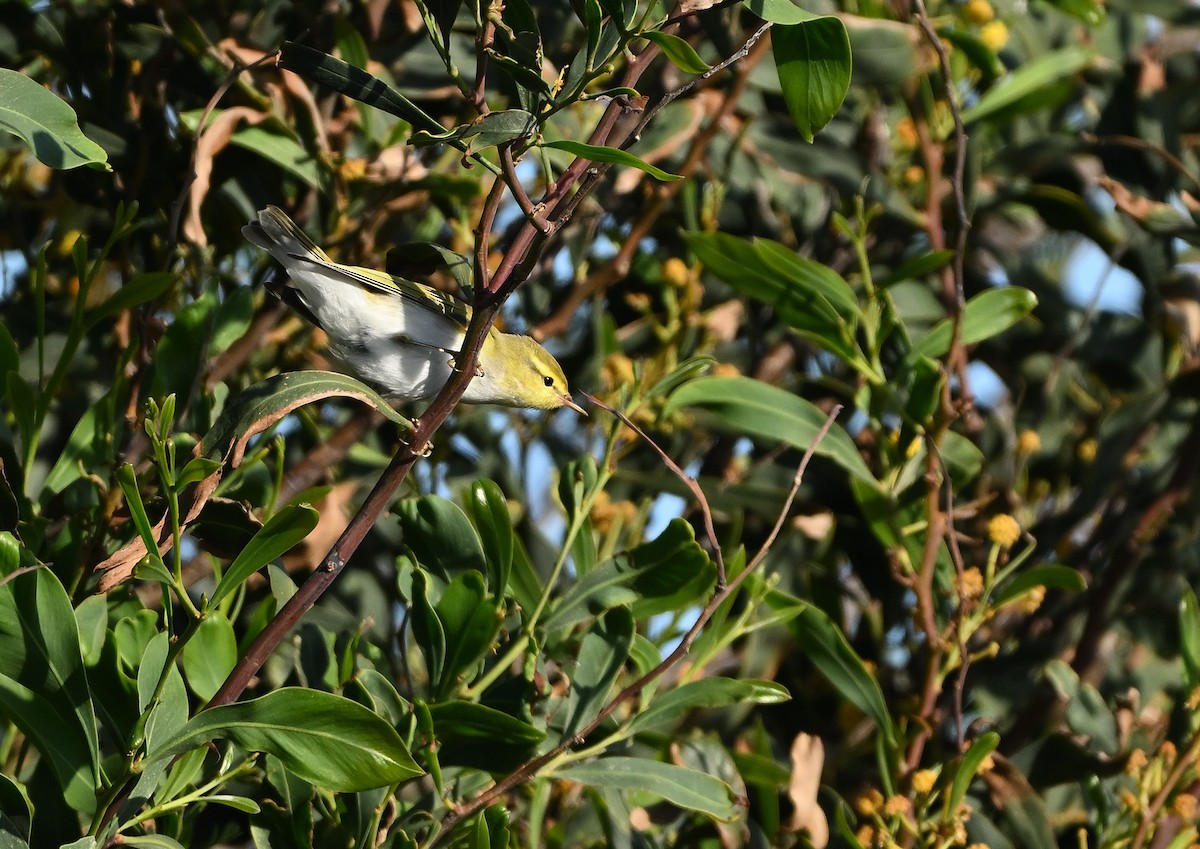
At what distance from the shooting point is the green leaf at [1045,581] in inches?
79.1

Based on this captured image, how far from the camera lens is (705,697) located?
1.73 m

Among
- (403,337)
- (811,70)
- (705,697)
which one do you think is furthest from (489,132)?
(403,337)

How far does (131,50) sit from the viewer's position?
2.20 metres

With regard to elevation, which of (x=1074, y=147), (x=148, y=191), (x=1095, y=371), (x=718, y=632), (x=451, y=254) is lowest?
(x=1095, y=371)

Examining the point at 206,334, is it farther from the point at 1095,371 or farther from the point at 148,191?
the point at 1095,371

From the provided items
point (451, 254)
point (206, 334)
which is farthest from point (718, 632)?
point (206, 334)

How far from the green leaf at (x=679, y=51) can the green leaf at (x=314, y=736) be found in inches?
29.3

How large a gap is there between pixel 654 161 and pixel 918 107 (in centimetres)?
59

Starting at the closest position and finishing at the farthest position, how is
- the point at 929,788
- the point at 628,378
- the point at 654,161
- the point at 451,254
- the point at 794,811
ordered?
the point at 451,254, the point at 929,788, the point at 794,811, the point at 628,378, the point at 654,161

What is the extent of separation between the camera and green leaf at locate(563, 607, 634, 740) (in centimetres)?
173

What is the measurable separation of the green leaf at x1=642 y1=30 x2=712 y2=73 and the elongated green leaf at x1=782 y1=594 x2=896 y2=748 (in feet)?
3.11

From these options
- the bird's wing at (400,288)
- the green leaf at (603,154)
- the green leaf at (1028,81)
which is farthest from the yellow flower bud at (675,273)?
the green leaf at (603,154)

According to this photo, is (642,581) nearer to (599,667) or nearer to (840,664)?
(599,667)

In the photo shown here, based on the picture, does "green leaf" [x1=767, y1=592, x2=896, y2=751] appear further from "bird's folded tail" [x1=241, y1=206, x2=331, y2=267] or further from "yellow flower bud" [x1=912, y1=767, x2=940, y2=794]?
"bird's folded tail" [x1=241, y1=206, x2=331, y2=267]
